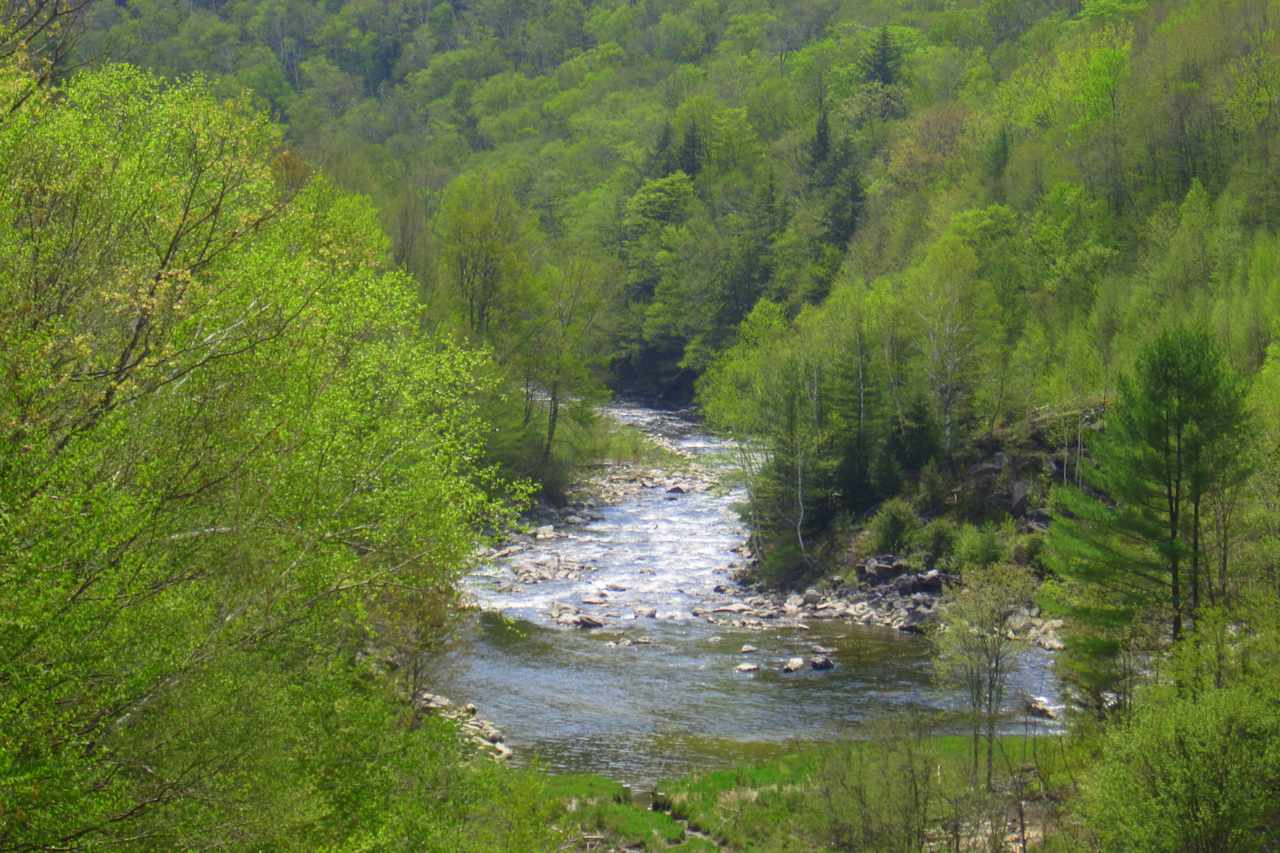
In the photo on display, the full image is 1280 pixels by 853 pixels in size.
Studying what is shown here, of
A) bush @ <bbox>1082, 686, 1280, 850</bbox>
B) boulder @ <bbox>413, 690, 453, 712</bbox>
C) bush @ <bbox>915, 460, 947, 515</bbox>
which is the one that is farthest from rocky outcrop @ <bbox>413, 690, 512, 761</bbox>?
bush @ <bbox>915, 460, 947, 515</bbox>

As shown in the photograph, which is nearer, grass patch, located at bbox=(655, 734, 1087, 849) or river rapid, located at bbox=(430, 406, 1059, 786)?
grass patch, located at bbox=(655, 734, 1087, 849)

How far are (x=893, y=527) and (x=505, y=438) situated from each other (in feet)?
54.8

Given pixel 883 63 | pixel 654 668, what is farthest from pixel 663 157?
pixel 654 668

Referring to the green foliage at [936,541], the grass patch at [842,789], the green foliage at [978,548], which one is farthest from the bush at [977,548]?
the grass patch at [842,789]

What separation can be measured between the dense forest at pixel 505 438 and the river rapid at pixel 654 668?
3.23 meters

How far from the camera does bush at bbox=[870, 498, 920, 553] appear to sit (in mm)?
45375

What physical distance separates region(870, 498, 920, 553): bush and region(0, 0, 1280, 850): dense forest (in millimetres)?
153

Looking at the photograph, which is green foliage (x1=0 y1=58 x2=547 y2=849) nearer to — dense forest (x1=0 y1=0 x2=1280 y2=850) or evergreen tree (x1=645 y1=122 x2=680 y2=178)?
dense forest (x1=0 y1=0 x2=1280 y2=850)

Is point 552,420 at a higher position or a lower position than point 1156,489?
lower

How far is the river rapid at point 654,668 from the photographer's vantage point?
94.6 ft

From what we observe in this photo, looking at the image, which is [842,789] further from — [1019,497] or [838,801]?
[1019,497]

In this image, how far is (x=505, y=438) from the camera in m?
49.2

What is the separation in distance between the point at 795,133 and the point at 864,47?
1996 centimetres

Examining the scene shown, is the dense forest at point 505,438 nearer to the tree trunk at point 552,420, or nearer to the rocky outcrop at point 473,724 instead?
the tree trunk at point 552,420
